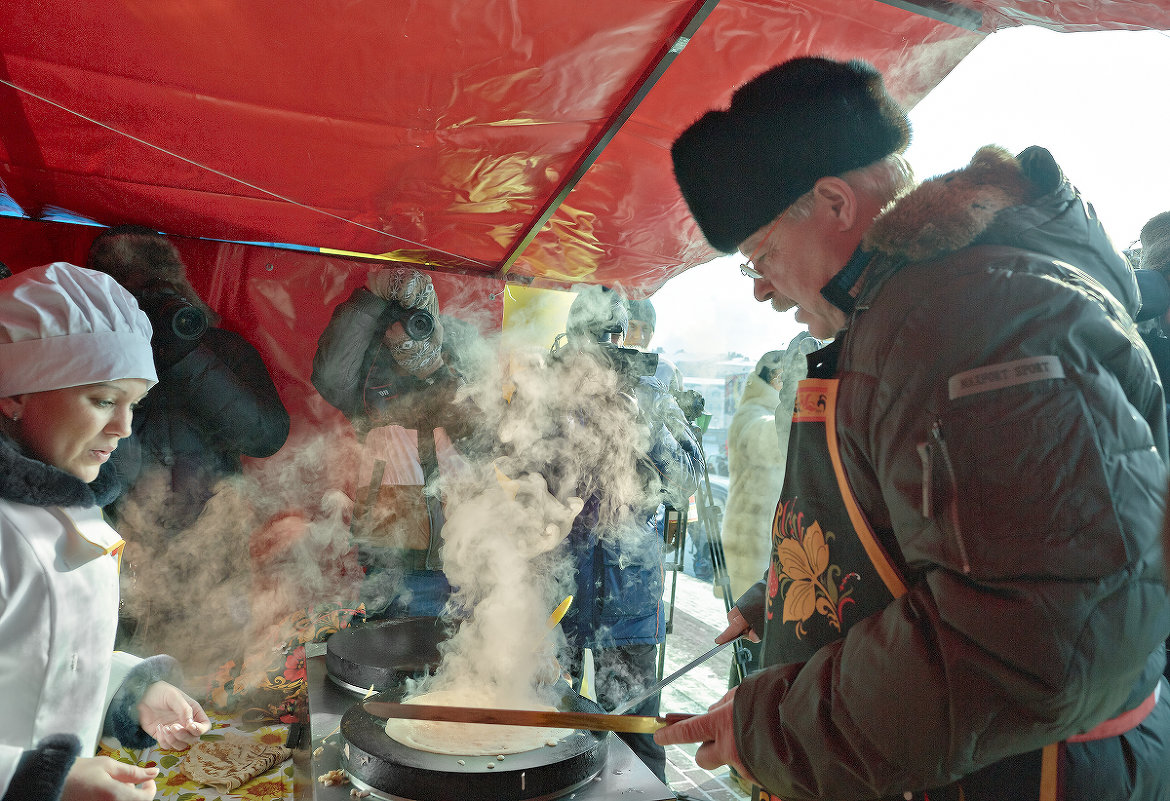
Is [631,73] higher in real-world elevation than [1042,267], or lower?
higher

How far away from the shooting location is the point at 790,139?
1.44 meters

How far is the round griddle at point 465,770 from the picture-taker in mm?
1564

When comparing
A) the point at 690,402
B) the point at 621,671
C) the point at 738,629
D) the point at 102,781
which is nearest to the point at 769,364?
the point at 690,402

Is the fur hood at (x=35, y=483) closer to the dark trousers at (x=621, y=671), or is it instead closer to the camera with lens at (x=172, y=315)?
the camera with lens at (x=172, y=315)

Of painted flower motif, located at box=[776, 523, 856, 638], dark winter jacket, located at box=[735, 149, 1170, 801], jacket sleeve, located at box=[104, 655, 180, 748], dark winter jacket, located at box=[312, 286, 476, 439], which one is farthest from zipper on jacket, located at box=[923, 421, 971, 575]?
dark winter jacket, located at box=[312, 286, 476, 439]

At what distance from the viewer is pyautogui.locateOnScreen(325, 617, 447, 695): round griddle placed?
2.25m

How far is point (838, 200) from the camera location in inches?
54.5

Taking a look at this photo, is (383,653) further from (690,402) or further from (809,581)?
(690,402)

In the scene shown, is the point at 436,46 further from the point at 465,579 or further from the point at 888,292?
the point at 465,579

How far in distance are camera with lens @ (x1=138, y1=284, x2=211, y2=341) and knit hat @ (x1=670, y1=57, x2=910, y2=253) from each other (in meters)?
3.00

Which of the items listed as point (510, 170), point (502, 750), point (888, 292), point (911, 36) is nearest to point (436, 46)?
point (510, 170)

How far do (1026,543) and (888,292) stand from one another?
0.48 m

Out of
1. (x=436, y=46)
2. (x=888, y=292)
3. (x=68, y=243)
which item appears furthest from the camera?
(x=68, y=243)

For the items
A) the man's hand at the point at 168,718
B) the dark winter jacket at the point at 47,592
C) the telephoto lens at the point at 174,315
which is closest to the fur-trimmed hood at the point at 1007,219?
the dark winter jacket at the point at 47,592
